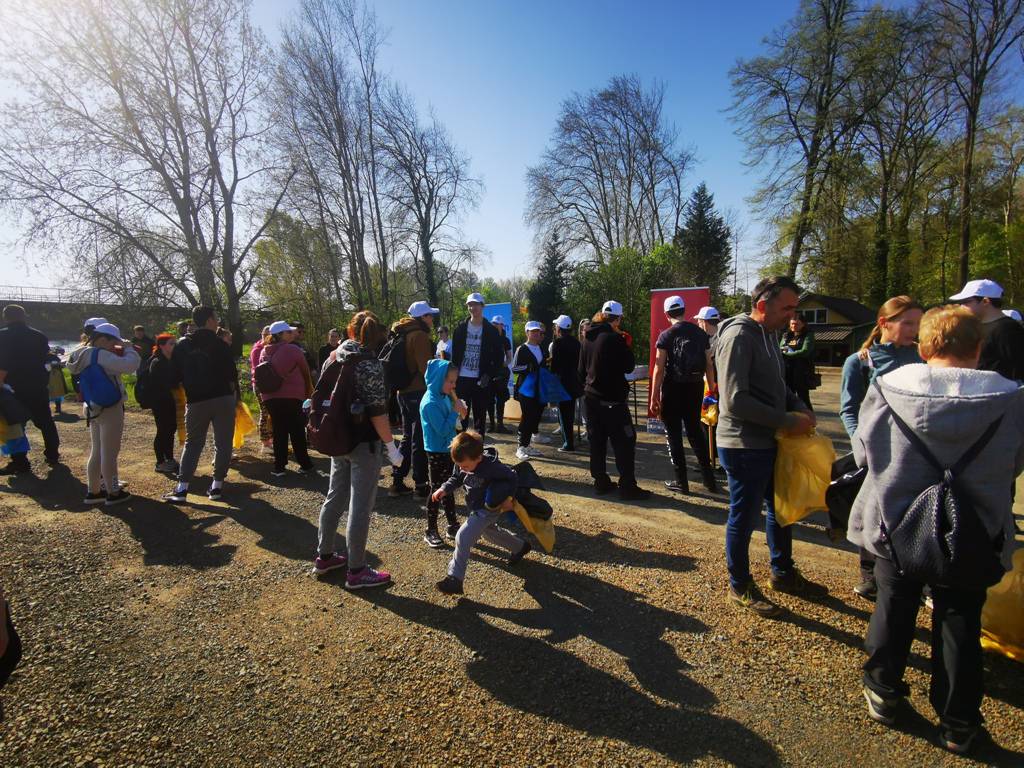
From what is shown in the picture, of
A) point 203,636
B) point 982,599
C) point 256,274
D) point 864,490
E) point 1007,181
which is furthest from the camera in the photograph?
point 1007,181

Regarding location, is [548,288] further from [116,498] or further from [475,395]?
[116,498]

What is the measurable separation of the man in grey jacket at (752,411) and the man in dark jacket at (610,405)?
6.58 feet

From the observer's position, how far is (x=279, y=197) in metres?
17.0

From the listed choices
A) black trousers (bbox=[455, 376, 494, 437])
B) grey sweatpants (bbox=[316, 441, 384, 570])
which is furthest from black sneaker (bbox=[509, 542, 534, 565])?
black trousers (bbox=[455, 376, 494, 437])

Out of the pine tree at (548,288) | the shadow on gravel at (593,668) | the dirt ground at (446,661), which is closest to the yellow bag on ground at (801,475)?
the dirt ground at (446,661)

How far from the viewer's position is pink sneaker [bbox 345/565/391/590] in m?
3.56

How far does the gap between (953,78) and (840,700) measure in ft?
84.1

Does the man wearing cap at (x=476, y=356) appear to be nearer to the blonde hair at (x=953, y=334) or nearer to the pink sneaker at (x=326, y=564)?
the pink sneaker at (x=326, y=564)

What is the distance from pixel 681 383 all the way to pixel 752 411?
238 cm

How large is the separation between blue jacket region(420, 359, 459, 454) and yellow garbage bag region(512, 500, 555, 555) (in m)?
1.06

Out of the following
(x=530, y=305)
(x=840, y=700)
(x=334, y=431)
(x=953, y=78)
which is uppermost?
(x=953, y=78)

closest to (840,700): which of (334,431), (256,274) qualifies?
(334,431)

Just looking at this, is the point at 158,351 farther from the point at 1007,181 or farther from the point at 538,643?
the point at 1007,181

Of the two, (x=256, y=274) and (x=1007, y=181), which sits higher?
(x=1007, y=181)
